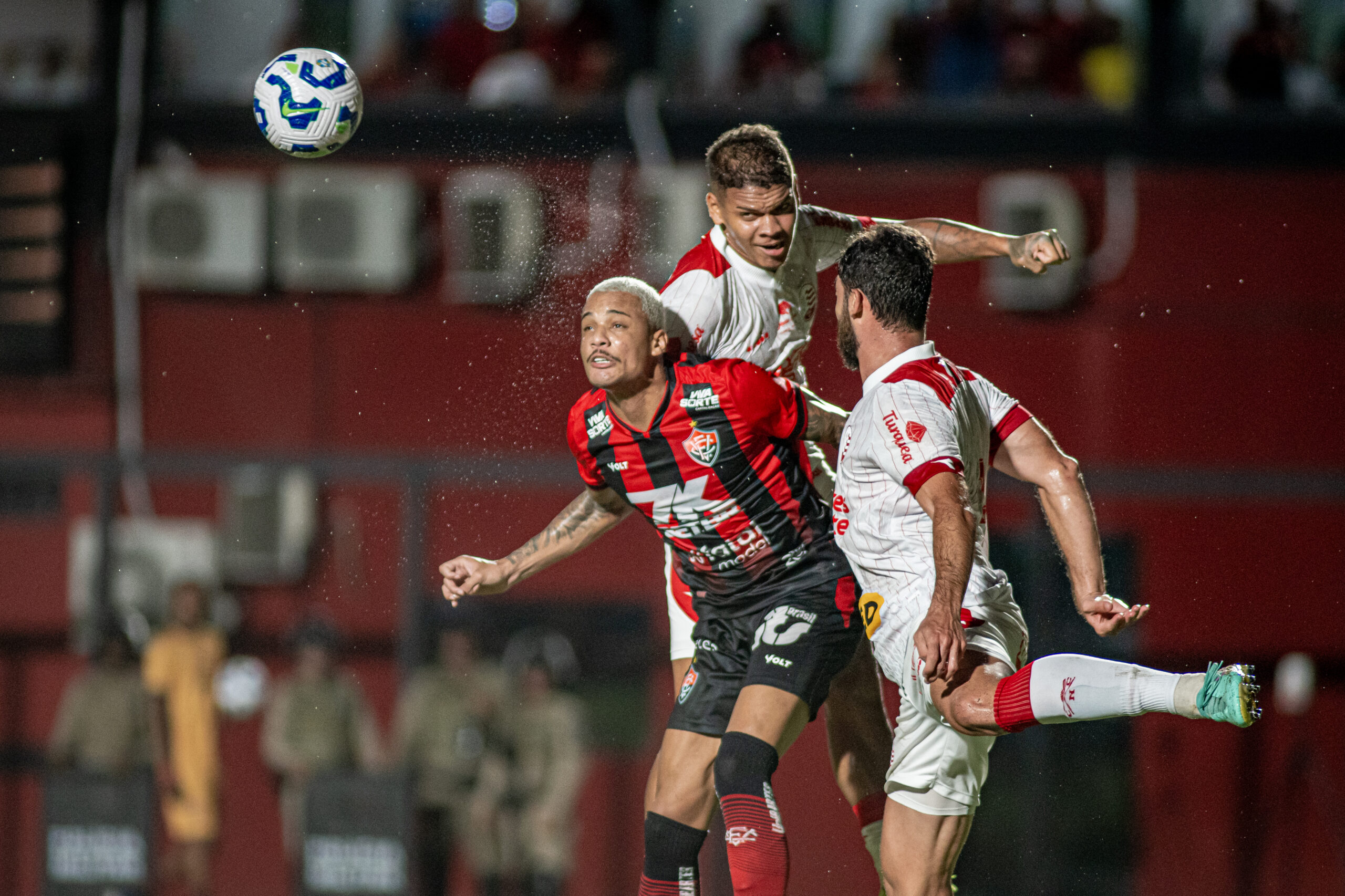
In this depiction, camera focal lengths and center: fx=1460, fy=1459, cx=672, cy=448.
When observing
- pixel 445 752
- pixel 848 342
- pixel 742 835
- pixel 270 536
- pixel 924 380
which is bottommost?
pixel 445 752

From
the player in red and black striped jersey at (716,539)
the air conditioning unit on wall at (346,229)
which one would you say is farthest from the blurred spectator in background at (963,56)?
the player in red and black striped jersey at (716,539)

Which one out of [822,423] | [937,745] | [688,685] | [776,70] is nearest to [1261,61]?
[776,70]

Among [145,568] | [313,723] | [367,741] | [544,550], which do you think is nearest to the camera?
[544,550]

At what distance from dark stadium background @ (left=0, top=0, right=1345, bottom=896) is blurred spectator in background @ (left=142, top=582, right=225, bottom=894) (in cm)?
28

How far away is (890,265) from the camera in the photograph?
371cm

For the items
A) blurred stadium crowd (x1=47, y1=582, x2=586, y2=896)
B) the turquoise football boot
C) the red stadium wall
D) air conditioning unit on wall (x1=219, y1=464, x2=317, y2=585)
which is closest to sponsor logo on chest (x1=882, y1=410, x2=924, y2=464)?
the turquoise football boot

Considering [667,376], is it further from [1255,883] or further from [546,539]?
[1255,883]

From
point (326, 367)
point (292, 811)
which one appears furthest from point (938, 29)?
point (292, 811)

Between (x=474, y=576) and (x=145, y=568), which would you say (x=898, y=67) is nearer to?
(x=145, y=568)

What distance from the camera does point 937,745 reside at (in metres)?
3.71

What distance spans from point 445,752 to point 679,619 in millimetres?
4207

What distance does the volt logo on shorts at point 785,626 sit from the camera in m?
4.07

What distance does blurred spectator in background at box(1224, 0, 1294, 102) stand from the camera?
9969 mm

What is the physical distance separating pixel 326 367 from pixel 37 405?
2.07 metres
